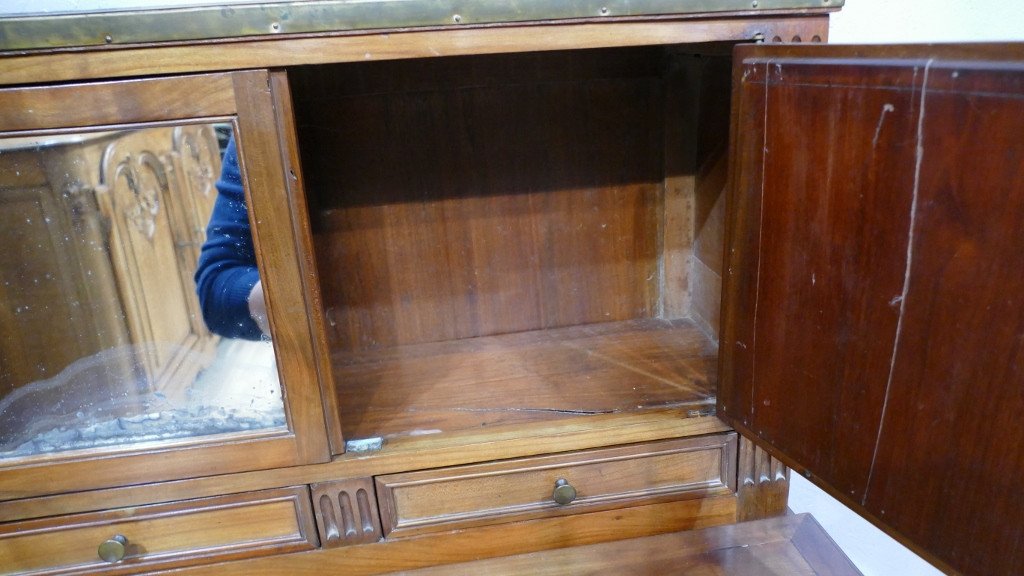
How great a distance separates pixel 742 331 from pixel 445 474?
1.28 ft

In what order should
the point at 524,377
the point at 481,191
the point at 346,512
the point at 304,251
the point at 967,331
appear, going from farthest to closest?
the point at 481,191 < the point at 524,377 < the point at 346,512 < the point at 304,251 < the point at 967,331

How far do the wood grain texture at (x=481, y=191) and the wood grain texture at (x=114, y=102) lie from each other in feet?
1.23

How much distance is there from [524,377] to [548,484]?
0.64 ft

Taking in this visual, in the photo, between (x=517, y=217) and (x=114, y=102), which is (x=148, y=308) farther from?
(x=517, y=217)

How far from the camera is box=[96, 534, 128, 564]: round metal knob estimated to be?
781 millimetres

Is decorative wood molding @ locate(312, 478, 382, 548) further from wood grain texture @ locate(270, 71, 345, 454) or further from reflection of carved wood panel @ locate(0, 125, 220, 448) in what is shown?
reflection of carved wood panel @ locate(0, 125, 220, 448)

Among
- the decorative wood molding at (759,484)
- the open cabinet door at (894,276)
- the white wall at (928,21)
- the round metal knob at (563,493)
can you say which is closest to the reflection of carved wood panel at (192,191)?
the round metal knob at (563,493)

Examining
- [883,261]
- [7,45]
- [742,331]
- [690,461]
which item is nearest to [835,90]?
[883,261]

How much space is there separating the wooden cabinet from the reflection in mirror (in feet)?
0.08

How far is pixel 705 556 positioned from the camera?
0.88 metres

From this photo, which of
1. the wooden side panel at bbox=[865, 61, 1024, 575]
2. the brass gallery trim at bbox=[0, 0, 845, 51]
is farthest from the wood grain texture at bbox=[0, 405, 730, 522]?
the brass gallery trim at bbox=[0, 0, 845, 51]

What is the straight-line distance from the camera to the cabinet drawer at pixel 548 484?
2.76 feet

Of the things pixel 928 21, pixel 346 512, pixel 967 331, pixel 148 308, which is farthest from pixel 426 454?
pixel 928 21

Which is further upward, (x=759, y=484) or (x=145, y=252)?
(x=145, y=252)
